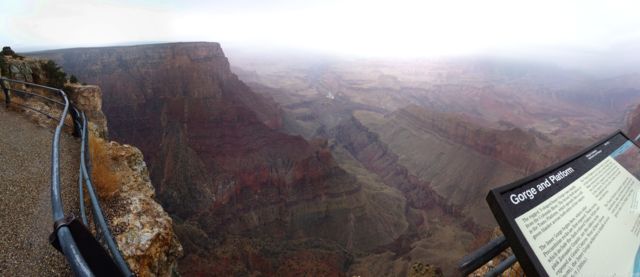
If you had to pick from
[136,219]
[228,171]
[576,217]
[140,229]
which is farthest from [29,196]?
[228,171]

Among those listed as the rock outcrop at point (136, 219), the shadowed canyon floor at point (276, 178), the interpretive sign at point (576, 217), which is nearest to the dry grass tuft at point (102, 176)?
the rock outcrop at point (136, 219)

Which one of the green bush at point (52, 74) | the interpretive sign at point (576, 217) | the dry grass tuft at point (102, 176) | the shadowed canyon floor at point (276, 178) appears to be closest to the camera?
the interpretive sign at point (576, 217)

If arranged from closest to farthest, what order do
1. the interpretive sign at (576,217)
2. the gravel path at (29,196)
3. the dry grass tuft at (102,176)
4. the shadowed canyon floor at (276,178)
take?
the interpretive sign at (576,217), the gravel path at (29,196), the dry grass tuft at (102,176), the shadowed canyon floor at (276,178)

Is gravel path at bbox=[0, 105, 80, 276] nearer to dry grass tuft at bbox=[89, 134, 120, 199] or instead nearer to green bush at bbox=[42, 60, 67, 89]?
dry grass tuft at bbox=[89, 134, 120, 199]

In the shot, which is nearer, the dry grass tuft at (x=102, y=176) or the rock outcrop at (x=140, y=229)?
the rock outcrop at (x=140, y=229)

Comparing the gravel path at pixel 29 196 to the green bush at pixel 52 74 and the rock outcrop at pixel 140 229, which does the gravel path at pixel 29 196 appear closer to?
the rock outcrop at pixel 140 229
